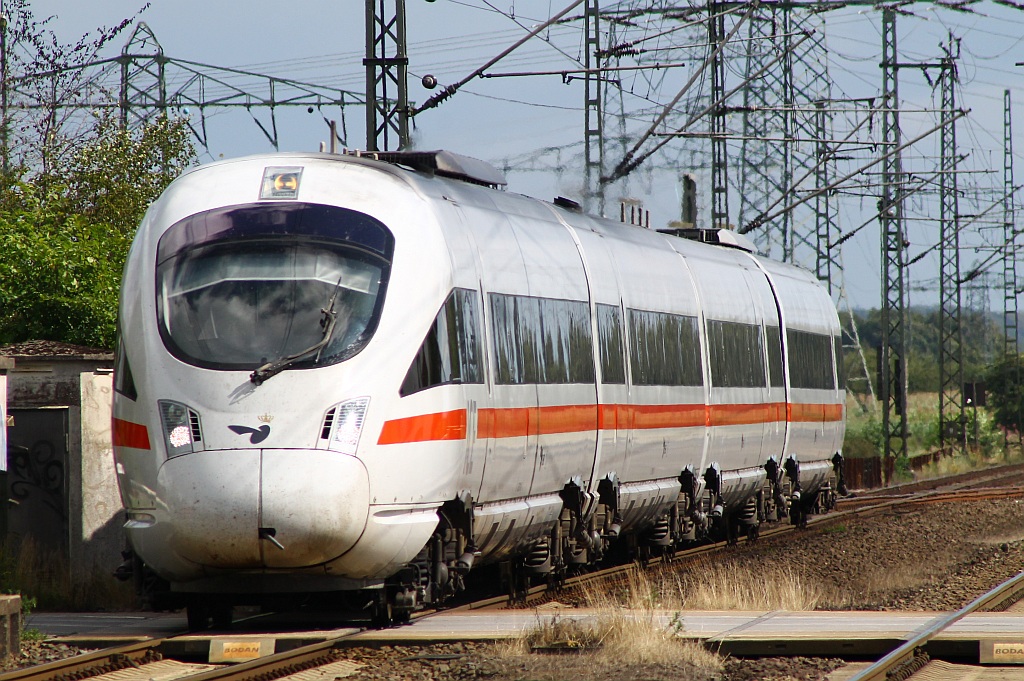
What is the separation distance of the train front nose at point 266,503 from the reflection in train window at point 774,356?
11.7 meters

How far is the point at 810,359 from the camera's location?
76.6 ft

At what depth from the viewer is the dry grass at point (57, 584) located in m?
13.8

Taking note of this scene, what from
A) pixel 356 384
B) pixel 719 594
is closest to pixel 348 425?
pixel 356 384

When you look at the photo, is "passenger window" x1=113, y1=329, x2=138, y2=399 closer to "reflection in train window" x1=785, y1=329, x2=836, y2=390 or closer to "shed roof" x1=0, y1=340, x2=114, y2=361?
"shed roof" x1=0, y1=340, x2=114, y2=361

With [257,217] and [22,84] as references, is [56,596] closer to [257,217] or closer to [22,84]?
[257,217]

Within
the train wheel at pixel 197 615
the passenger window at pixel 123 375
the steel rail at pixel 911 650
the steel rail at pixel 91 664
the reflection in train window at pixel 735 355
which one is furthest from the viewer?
the reflection in train window at pixel 735 355

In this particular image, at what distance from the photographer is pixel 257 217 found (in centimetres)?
1096

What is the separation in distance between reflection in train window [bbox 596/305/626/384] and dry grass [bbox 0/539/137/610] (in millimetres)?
4767

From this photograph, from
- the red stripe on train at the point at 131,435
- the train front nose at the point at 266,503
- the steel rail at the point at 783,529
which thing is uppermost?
the red stripe on train at the point at 131,435

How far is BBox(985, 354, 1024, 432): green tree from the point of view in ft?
218

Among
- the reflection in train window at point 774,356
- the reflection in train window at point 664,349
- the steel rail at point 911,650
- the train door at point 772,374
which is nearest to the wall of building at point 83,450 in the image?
the reflection in train window at point 664,349

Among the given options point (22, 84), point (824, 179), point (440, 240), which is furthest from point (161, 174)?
point (824, 179)

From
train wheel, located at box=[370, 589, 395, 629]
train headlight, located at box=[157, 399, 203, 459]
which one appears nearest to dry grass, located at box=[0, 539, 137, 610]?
train wheel, located at box=[370, 589, 395, 629]

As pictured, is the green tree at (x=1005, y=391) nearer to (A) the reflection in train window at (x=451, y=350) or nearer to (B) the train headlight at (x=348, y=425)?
(A) the reflection in train window at (x=451, y=350)
